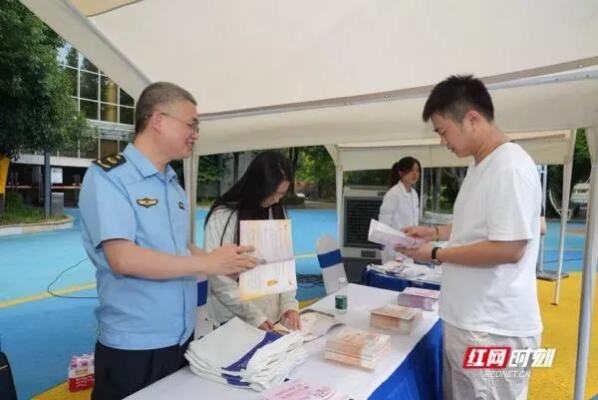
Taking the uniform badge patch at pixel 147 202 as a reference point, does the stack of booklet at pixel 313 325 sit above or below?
below

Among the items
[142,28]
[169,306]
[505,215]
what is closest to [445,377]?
[505,215]

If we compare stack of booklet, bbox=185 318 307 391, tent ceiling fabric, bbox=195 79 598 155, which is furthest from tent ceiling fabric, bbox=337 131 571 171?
stack of booklet, bbox=185 318 307 391

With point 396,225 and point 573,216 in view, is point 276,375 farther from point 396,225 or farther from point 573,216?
point 573,216

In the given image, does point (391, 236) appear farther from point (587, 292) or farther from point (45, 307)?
point (45, 307)

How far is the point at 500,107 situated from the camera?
2412mm

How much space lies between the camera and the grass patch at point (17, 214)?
10921 millimetres

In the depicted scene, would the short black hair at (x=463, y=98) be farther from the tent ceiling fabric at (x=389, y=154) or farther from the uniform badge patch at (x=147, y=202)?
the tent ceiling fabric at (x=389, y=154)

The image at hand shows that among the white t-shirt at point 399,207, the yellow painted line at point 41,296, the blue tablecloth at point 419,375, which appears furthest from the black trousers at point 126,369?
the yellow painted line at point 41,296

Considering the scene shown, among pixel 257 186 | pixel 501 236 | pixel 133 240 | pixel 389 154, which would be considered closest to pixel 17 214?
pixel 389 154

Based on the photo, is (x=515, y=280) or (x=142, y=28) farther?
(x=142, y=28)

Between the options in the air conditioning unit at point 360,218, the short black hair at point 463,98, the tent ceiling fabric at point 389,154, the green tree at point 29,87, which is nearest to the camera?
the short black hair at point 463,98

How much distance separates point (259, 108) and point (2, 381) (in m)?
2.19

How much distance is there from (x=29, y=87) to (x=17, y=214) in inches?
142

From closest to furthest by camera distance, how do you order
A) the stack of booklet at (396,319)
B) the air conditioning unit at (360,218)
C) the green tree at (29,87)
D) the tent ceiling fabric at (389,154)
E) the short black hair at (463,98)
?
the short black hair at (463,98), the stack of booklet at (396,319), the air conditioning unit at (360,218), the tent ceiling fabric at (389,154), the green tree at (29,87)
